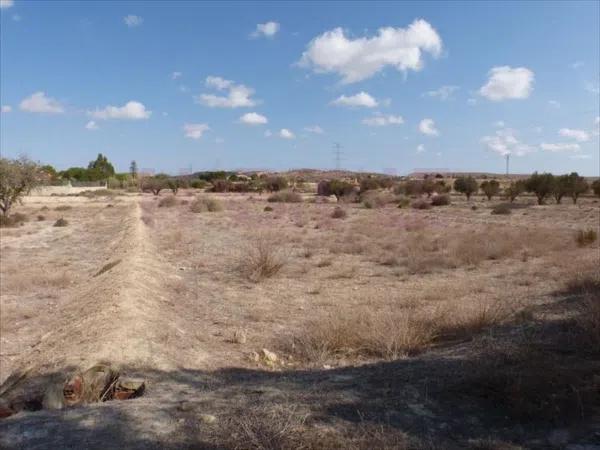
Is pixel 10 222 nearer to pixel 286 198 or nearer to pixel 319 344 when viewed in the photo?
pixel 286 198

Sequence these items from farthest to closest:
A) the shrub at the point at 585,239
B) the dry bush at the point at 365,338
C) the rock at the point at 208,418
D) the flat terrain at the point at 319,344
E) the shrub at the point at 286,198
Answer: the shrub at the point at 286,198 < the shrub at the point at 585,239 < the dry bush at the point at 365,338 < the rock at the point at 208,418 < the flat terrain at the point at 319,344

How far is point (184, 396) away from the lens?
6.50 meters

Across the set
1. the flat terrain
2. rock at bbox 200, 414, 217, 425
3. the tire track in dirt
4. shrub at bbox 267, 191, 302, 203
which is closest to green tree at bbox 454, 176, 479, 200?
shrub at bbox 267, 191, 302, 203

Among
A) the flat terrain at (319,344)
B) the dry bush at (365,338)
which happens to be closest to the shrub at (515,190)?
the flat terrain at (319,344)

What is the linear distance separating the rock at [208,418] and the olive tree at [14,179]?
4011 centimetres

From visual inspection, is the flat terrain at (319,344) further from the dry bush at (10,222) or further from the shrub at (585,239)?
the dry bush at (10,222)

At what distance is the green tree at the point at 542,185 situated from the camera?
57331 millimetres

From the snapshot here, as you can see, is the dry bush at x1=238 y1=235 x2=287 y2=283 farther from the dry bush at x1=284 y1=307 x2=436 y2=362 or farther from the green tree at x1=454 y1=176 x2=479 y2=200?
the green tree at x1=454 y1=176 x2=479 y2=200

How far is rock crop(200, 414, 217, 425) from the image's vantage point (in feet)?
17.1

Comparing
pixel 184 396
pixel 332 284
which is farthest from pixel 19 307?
pixel 184 396

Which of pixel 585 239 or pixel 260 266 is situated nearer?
pixel 260 266

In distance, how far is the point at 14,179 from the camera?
41.9 meters

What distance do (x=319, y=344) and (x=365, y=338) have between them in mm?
761

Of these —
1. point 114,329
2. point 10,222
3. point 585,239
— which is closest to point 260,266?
point 114,329
